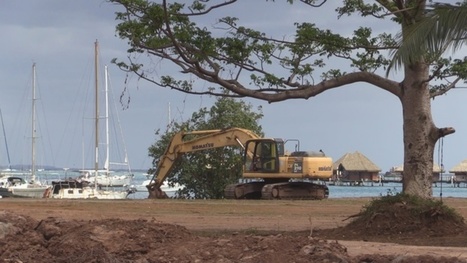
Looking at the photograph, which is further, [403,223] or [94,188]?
[94,188]

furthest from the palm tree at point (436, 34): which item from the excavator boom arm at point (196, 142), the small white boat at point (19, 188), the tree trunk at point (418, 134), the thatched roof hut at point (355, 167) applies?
the thatched roof hut at point (355, 167)

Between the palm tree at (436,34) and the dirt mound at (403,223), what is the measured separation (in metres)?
3.59

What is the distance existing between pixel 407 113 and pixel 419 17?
7.98 feet

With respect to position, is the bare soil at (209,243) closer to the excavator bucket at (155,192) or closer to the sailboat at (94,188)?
the excavator bucket at (155,192)

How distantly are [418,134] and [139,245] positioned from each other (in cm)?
726

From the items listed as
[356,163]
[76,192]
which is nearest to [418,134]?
[76,192]

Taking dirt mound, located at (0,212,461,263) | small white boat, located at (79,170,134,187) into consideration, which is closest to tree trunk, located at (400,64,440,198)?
dirt mound, located at (0,212,461,263)

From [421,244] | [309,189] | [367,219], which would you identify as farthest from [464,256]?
[309,189]

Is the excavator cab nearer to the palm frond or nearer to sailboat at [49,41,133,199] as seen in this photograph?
sailboat at [49,41,133,199]

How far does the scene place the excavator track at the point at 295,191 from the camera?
1422 inches

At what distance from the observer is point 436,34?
597 inches

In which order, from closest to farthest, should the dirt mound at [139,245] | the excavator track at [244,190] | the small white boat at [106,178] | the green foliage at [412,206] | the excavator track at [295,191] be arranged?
1. the dirt mound at [139,245]
2. the green foliage at [412,206]
3. the excavator track at [295,191]
4. the excavator track at [244,190]
5. the small white boat at [106,178]

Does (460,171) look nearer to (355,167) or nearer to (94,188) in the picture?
(355,167)

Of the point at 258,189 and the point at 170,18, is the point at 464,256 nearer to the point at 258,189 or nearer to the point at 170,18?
the point at 170,18
